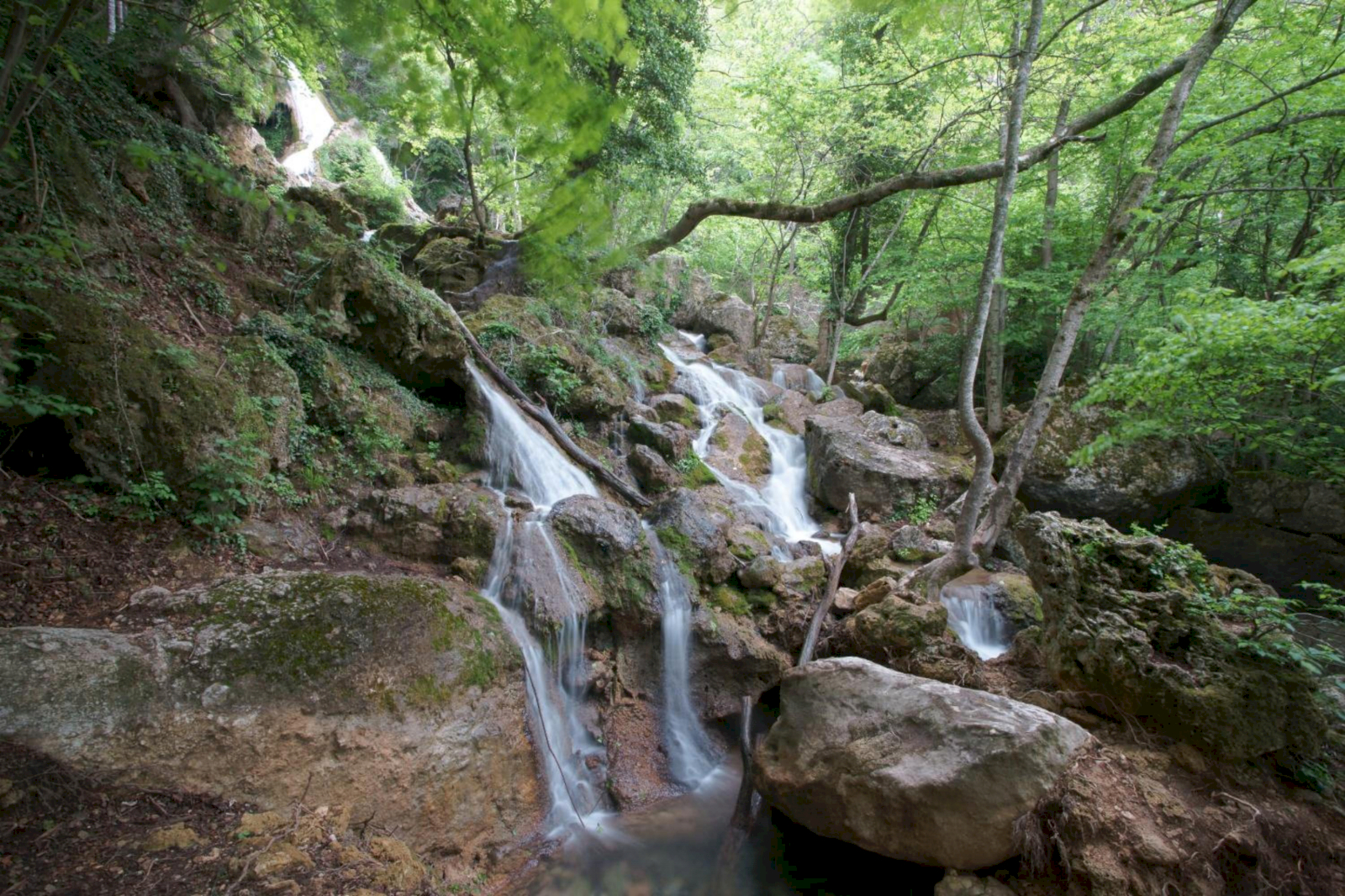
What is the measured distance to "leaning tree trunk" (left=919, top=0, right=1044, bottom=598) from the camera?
6461 mm

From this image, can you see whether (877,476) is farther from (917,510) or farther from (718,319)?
(718,319)

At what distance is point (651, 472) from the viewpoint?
30.8 feet

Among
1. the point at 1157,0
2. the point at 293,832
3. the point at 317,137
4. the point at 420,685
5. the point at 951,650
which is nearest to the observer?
the point at 293,832

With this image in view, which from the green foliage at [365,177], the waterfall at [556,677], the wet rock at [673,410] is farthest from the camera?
the green foliage at [365,177]

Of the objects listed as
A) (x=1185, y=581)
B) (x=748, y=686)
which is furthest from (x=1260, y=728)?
(x=748, y=686)

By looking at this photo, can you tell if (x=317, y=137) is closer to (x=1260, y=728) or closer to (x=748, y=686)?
(x=748, y=686)

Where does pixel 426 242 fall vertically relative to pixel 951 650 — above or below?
above

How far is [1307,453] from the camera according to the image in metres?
5.56

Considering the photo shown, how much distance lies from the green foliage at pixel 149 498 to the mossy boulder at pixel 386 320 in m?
3.08

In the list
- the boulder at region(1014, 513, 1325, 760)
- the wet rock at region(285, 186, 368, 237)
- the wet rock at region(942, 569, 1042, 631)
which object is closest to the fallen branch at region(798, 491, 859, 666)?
the wet rock at region(942, 569, 1042, 631)

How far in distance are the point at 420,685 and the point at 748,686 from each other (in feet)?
11.7

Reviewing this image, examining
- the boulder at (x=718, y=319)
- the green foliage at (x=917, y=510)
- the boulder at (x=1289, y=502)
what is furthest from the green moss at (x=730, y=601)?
the boulder at (x=718, y=319)

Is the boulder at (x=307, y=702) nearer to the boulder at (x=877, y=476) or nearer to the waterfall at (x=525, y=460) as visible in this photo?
the waterfall at (x=525, y=460)

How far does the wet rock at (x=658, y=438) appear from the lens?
10.3m
